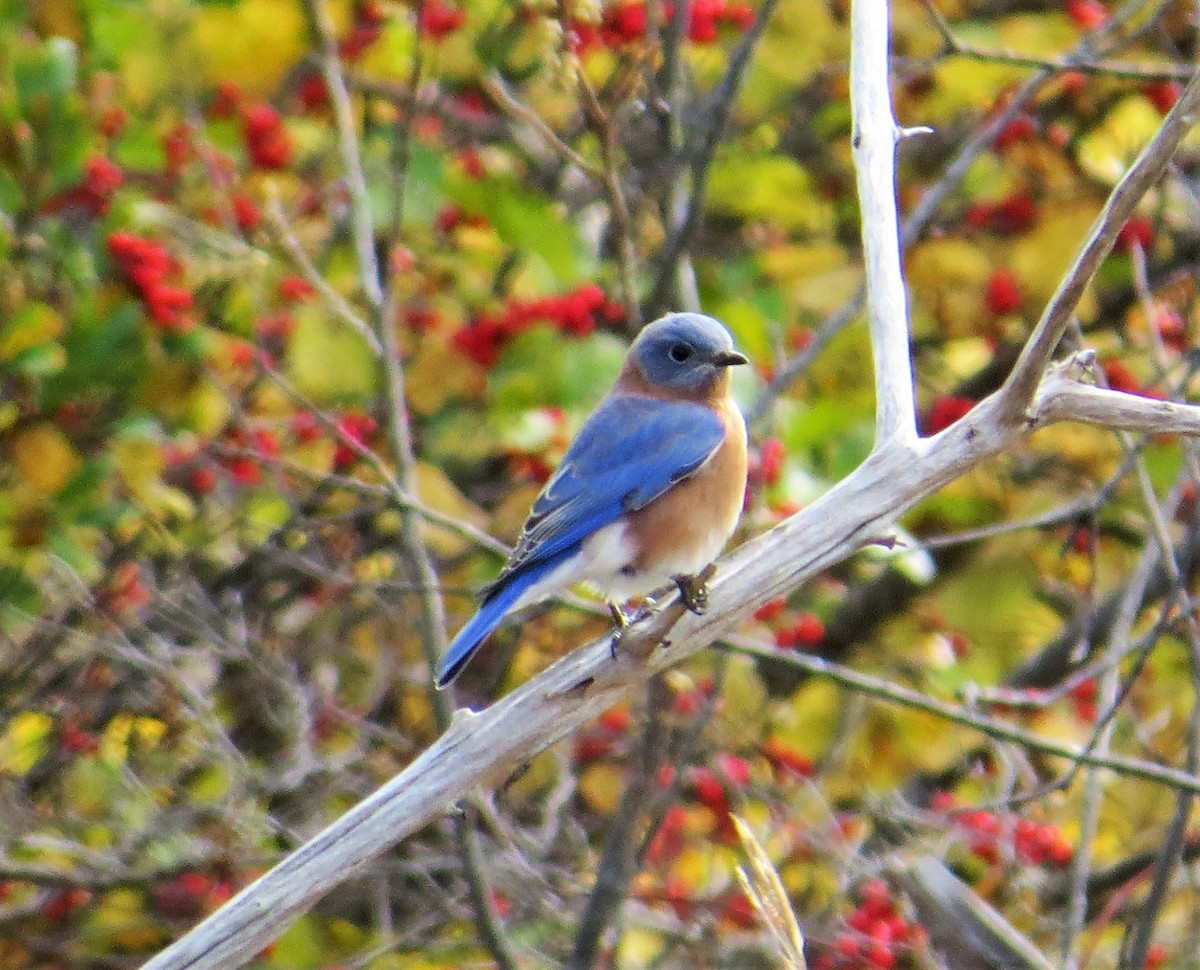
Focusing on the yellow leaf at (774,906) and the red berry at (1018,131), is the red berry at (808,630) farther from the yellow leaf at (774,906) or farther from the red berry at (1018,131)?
the yellow leaf at (774,906)

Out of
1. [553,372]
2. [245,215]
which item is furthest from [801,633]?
[245,215]

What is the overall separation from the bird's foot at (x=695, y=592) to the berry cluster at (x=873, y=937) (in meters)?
1.75

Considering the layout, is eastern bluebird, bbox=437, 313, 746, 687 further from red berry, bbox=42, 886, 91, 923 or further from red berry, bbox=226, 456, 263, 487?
red berry, bbox=42, 886, 91, 923

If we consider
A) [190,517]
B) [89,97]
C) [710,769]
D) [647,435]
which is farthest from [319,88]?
[710,769]

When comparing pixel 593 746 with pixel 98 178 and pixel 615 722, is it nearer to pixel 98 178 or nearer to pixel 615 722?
pixel 615 722

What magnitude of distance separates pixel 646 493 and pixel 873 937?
1411 mm

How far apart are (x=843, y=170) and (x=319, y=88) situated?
174 centimetres

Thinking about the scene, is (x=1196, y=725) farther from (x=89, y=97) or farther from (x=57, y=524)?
(x=89, y=97)

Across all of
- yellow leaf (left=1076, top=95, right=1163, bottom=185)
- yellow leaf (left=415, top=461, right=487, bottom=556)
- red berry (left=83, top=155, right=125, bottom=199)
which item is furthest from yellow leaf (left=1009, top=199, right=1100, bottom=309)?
red berry (left=83, top=155, right=125, bottom=199)

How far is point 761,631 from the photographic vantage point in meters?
5.07

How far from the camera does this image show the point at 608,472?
163 inches

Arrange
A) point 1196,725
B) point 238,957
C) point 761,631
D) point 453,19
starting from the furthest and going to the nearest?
point 761,631 < point 453,19 < point 1196,725 < point 238,957

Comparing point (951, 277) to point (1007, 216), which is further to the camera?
point (1007, 216)

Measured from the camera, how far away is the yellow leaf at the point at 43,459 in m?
4.38
